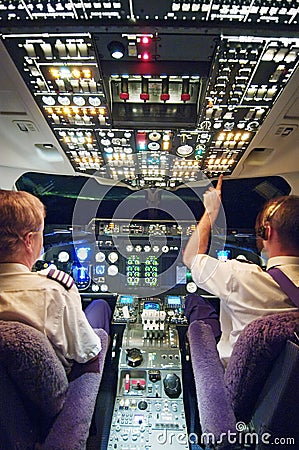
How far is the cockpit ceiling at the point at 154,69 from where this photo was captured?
3.76 feet

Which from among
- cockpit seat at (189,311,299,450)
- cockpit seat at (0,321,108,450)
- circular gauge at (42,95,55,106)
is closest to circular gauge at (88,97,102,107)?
circular gauge at (42,95,55,106)

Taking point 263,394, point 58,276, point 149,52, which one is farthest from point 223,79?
point 263,394

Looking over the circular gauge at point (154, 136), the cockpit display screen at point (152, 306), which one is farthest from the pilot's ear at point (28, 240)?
the cockpit display screen at point (152, 306)

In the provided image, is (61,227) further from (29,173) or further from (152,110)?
(152,110)

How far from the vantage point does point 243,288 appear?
141 centimetres

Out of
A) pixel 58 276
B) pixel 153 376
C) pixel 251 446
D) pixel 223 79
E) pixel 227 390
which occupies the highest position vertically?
pixel 223 79

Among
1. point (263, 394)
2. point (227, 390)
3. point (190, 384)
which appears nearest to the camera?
point (263, 394)

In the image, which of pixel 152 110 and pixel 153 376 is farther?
pixel 153 376

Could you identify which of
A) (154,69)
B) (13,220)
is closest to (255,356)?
(13,220)

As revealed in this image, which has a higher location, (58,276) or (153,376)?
(58,276)

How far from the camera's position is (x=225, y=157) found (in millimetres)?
2273

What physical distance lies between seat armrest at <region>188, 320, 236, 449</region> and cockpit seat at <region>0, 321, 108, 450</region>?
0.41m

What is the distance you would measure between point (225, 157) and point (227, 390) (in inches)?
54.9

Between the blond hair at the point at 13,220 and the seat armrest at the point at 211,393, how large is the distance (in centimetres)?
86
